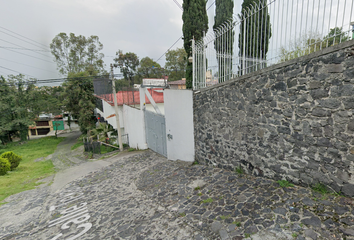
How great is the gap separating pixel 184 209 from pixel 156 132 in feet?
18.6

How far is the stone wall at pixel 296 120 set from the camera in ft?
9.57

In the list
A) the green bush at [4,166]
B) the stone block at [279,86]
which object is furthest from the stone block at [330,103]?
the green bush at [4,166]

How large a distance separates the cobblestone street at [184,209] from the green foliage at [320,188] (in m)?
0.10

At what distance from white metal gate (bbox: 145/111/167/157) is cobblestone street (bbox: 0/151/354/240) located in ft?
6.64

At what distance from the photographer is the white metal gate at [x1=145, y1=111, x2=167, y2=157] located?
28.5 feet

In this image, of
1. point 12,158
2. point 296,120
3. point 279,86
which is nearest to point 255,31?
point 279,86

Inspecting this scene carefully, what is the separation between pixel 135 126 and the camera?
39.4 feet

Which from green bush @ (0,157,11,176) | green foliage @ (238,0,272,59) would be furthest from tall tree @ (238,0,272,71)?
green bush @ (0,157,11,176)

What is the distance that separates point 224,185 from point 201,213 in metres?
1.06

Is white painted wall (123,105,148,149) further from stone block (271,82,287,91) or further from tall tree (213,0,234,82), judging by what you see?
stone block (271,82,287,91)

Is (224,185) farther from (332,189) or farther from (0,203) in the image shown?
(0,203)

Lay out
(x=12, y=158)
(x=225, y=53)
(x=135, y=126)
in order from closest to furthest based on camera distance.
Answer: (x=225, y=53) → (x=12, y=158) → (x=135, y=126)

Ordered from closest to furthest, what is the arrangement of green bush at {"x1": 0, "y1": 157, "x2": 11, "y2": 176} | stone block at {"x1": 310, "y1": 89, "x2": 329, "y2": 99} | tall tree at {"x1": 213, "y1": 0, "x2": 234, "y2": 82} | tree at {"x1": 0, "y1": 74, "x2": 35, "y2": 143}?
stone block at {"x1": 310, "y1": 89, "x2": 329, "y2": 99} → tall tree at {"x1": 213, "y1": 0, "x2": 234, "y2": 82} → green bush at {"x1": 0, "y1": 157, "x2": 11, "y2": 176} → tree at {"x1": 0, "y1": 74, "x2": 35, "y2": 143}

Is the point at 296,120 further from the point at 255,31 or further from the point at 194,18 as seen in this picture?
the point at 194,18
